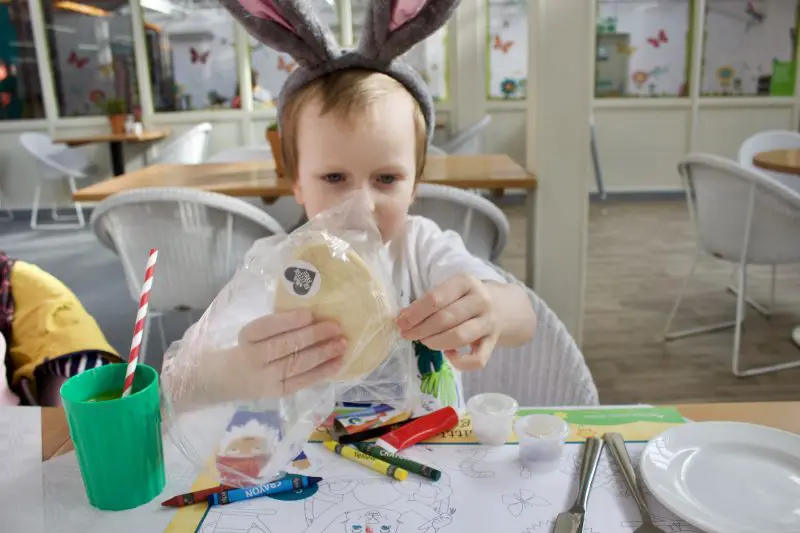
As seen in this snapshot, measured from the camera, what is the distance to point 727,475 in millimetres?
735

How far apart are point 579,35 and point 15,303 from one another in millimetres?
1937

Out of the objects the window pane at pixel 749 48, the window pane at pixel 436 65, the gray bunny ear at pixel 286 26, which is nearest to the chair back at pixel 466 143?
the window pane at pixel 436 65

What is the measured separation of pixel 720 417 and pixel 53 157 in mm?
6809

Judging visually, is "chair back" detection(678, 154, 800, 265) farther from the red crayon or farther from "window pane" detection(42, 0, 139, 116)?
"window pane" detection(42, 0, 139, 116)

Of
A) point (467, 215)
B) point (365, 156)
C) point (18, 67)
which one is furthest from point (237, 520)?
point (18, 67)

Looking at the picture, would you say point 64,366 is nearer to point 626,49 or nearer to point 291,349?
point 291,349

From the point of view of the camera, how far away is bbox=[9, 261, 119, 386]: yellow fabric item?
47.9 inches

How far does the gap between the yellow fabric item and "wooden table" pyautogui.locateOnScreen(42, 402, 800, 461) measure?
33 centimetres

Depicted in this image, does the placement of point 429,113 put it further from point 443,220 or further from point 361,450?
point 443,220

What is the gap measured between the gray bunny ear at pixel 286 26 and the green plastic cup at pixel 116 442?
0.46 meters

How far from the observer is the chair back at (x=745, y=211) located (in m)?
2.69

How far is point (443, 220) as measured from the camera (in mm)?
2184

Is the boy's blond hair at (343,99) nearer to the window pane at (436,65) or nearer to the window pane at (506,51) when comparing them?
the window pane at (436,65)

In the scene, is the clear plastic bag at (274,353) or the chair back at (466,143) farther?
the chair back at (466,143)
